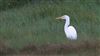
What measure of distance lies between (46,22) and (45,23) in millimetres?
209

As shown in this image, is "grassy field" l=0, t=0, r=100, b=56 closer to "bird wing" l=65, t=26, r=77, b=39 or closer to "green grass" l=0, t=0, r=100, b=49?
"green grass" l=0, t=0, r=100, b=49

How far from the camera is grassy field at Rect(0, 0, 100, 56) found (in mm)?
15953

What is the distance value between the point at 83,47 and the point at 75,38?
83cm

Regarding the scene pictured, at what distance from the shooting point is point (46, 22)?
1898 cm

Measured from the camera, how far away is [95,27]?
58.0 feet

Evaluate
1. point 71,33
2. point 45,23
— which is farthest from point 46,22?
point 71,33

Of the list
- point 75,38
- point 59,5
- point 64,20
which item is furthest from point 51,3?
point 75,38

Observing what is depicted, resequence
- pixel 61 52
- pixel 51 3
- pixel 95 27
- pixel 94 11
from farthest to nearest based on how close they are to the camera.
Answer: pixel 51 3 → pixel 94 11 → pixel 95 27 → pixel 61 52

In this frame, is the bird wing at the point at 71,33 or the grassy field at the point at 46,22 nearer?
the grassy field at the point at 46,22

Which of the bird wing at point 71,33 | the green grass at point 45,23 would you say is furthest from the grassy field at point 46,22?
the bird wing at point 71,33

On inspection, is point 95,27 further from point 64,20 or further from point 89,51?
point 89,51

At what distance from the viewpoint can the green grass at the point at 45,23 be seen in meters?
16.0

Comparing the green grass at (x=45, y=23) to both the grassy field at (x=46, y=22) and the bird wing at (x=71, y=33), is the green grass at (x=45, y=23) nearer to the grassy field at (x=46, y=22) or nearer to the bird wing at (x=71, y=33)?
the grassy field at (x=46, y=22)

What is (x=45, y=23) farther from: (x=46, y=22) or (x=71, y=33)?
(x=71, y=33)
